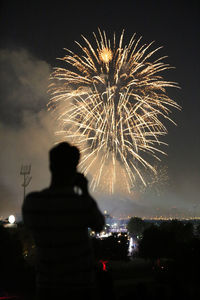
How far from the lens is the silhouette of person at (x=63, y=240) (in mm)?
2725

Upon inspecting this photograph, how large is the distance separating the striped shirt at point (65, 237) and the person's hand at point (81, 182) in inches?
6.2

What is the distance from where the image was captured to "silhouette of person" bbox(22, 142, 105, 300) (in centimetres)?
272

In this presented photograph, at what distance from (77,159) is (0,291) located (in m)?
17.1

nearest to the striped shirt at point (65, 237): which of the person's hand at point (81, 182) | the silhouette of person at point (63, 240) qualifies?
the silhouette of person at point (63, 240)

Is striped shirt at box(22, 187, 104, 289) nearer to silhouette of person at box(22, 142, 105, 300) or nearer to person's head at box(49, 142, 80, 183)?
silhouette of person at box(22, 142, 105, 300)

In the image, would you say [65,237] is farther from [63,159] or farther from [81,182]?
[63,159]

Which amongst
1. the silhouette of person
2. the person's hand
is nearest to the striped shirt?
the silhouette of person

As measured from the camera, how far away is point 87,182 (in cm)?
305

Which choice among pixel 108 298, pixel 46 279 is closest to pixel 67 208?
pixel 46 279

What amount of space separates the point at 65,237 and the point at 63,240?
0.08 ft

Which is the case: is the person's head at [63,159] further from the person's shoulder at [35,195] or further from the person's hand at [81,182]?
the person's shoulder at [35,195]

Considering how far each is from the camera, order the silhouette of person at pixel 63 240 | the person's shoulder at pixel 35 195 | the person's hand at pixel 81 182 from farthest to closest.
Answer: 1. the person's hand at pixel 81 182
2. the person's shoulder at pixel 35 195
3. the silhouette of person at pixel 63 240

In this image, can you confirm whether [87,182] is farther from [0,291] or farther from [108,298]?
[0,291]

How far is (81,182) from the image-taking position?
9.93ft
